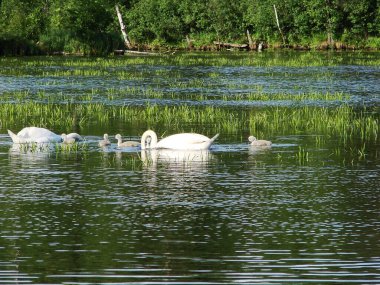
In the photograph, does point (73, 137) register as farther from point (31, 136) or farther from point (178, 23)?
point (178, 23)

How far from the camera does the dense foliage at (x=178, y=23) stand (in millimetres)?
97375

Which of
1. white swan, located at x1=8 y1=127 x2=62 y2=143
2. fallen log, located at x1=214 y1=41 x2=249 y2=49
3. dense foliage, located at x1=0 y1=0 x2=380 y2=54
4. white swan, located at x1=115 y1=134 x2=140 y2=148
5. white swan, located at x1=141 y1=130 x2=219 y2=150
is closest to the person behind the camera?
white swan, located at x1=141 y1=130 x2=219 y2=150

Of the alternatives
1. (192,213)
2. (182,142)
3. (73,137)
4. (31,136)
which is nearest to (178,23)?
(73,137)

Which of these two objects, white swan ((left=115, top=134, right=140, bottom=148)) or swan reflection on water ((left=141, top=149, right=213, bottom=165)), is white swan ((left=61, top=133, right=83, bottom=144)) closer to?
white swan ((left=115, top=134, right=140, bottom=148))

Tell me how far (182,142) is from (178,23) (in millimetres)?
93729

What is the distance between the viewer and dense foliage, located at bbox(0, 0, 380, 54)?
319ft

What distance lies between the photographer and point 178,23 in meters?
120

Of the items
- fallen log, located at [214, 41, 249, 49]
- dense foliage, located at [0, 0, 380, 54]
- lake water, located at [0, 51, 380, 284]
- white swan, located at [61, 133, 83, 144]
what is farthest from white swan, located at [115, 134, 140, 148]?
fallen log, located at [214, 41, 249, 49]

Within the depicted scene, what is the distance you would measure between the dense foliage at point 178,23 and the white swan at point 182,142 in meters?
67.6

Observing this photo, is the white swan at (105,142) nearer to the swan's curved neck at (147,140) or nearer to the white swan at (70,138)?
the white swan at (70,138)

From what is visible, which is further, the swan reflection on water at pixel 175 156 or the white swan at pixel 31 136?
the white swan at pixel 31 136

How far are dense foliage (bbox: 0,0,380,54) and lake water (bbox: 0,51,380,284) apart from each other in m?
63.6

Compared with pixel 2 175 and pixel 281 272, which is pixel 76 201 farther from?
pixel 281 272

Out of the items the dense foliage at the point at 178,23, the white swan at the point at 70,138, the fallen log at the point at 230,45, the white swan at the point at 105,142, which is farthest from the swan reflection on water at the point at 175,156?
the fallen log at the point at 230,45
